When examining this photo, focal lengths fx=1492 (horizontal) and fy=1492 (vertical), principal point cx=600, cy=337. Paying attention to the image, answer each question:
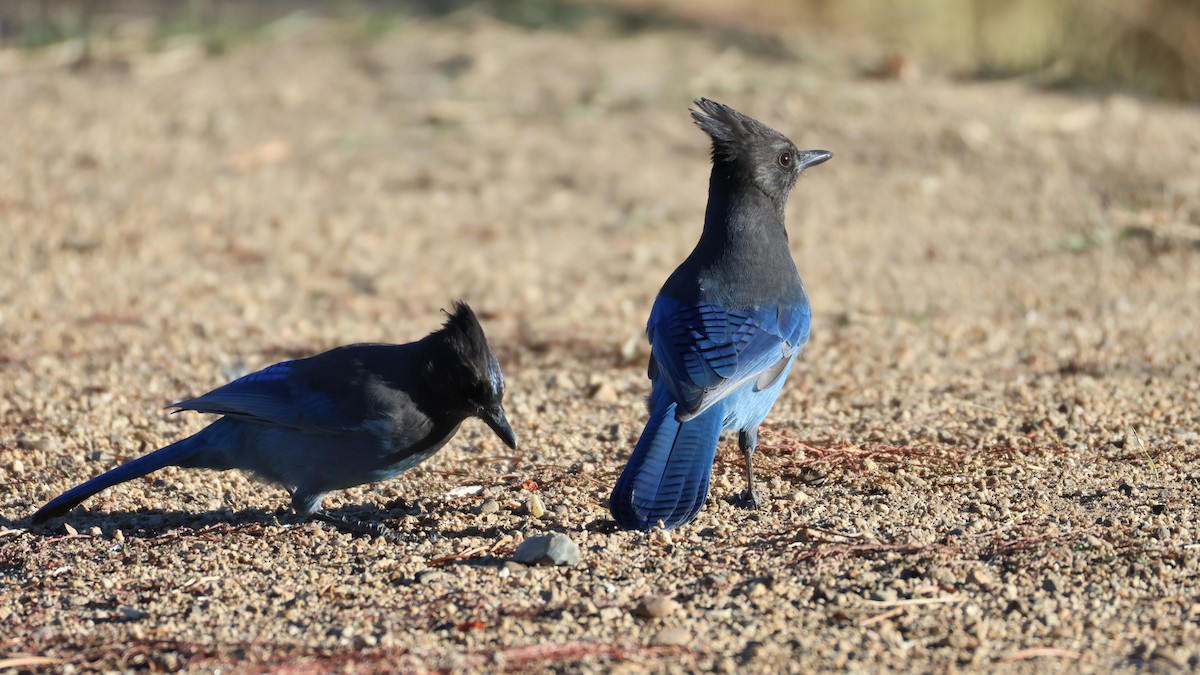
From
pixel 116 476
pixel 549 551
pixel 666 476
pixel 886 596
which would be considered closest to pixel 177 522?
pixel 116 476

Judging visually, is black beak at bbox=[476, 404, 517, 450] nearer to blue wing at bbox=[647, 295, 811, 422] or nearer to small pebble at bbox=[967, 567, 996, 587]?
blue wing at bbox=[647, 295, 811, 422]

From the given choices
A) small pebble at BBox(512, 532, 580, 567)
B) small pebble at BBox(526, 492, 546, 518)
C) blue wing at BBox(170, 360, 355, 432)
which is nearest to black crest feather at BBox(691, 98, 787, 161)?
small pebble at BBox(526, 492, 546, 518)

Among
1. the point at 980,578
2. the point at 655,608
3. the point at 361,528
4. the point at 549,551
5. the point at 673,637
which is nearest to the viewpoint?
the point at 673,637

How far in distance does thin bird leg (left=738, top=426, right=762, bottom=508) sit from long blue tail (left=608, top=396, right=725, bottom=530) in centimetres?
27

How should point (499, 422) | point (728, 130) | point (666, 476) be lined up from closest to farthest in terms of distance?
point (666, 476)
point (499, 422)
point (728, 130)

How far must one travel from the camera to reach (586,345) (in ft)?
22.0

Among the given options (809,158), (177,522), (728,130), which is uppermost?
(728,130)

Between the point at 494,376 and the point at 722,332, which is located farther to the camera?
the point at 722,332

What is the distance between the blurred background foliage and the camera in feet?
35.3

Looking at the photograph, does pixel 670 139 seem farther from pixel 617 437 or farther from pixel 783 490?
pixel 783 490

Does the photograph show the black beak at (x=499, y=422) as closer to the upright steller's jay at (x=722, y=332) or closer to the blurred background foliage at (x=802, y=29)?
the upright steller's jay at (x=722, y=332)

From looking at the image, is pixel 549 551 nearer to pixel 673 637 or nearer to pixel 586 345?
pixel 673 637

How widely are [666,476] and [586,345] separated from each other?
2.46 metres

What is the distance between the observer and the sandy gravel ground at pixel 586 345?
378 cm
